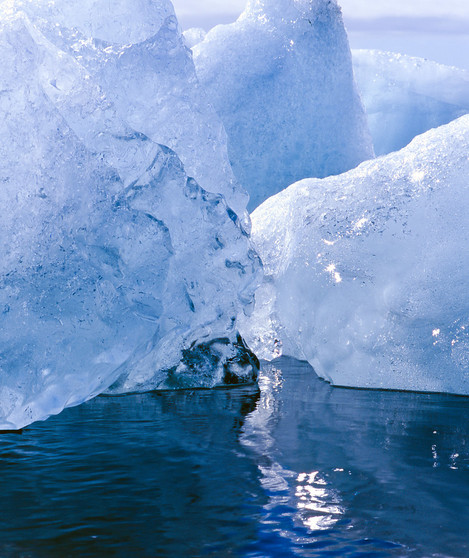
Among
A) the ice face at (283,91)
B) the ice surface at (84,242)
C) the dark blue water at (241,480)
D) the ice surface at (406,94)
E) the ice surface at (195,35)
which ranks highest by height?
the ice surface at (195,35)

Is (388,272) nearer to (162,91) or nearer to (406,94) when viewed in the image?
(162,91)

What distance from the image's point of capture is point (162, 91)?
4.46 metres

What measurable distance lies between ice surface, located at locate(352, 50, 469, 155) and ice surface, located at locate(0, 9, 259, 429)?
187 inches

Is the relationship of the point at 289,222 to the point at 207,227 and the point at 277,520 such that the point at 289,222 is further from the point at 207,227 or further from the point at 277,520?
the point at 277,520

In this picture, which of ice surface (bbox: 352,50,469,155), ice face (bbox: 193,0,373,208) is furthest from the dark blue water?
ice surface (bbox: 352,50,469,155)

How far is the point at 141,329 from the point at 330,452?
1105mm

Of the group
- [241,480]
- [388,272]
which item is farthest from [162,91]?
[241,480]

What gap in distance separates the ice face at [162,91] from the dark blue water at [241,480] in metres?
1.20

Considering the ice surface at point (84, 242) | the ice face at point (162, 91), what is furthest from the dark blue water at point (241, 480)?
the ice face at point (162, 91)

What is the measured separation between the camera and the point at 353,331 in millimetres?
4422

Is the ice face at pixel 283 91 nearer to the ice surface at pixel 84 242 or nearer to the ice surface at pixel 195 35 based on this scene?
the ice surface at pixel 195 35

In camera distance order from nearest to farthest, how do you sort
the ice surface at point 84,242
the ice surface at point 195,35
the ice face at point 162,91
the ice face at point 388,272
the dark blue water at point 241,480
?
1. the dark blue water at point 241,480
2. the ice surface at point 84,242
3. the ice face at point 388,272
4. the ice face at point 162,91
5. the ice surface at point 195,35

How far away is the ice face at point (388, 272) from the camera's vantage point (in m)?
4.23

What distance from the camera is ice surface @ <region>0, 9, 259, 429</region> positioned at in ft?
11.1
